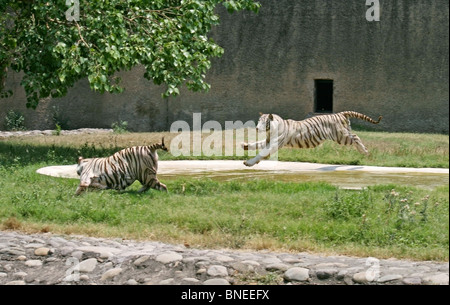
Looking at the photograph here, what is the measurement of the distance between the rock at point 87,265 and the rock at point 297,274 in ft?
6.37

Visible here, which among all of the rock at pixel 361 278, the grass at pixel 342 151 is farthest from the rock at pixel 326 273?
the grass at pixel 342 151

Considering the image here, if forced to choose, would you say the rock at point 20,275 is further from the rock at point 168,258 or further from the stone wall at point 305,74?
the stone wall at point 305,74

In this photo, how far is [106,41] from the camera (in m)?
13.1

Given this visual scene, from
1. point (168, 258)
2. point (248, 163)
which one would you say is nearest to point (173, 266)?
point (168, 258)

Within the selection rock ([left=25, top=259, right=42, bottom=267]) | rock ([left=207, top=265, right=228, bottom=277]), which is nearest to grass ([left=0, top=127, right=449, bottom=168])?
rock ([left=207, top=265, right=228, bottom=277])

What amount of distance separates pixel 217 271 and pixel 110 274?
1.06 m

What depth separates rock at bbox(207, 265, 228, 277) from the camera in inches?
290

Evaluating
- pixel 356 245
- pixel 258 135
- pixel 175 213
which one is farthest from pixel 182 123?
pixel 356 245

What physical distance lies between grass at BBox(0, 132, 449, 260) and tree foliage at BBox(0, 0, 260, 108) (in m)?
2.41

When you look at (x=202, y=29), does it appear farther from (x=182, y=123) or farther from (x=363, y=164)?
(x=182, y=123)

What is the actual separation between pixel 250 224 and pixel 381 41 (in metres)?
12.2

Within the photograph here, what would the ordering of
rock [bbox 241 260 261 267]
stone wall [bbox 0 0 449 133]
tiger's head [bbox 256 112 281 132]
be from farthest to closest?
1. stone wall [bbox 0 0 449 133]
2. tiger's head [bbox 256 112 281 132]
3. rock [bbox 241 260 261 267]

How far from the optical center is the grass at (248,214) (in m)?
8.12

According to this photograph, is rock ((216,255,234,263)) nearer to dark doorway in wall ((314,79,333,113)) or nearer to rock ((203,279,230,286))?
rock ((203,279,230,286))
